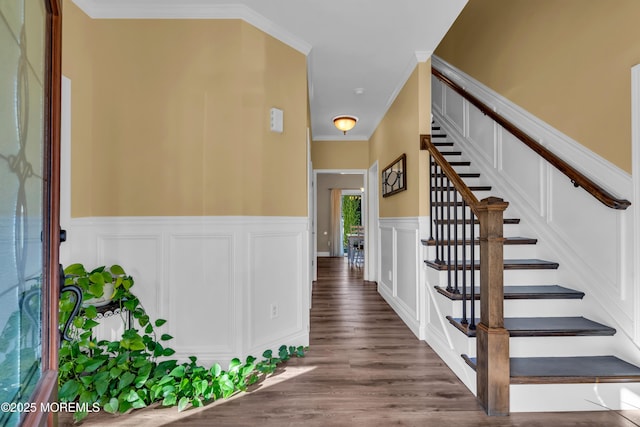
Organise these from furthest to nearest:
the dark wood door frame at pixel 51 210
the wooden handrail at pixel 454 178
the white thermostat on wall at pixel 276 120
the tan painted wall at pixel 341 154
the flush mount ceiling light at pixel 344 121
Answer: the tan painted wall at pixel 341 154 → the flush mount ceiling light at pixel 344 121 → the white thermostat on wall at pixel 276 120 → the wooden handrail at pixel 454 178 → the dark wood door frame at pixel 51 210

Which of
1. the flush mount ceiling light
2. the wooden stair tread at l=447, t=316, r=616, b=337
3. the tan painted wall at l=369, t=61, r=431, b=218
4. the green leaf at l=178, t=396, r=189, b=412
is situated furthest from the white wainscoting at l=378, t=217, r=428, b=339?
the green leaf at l=178, t=396, r=189, b=412

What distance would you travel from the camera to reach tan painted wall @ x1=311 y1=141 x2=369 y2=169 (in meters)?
5.80

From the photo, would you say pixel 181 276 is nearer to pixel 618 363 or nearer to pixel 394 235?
pixel 394 235

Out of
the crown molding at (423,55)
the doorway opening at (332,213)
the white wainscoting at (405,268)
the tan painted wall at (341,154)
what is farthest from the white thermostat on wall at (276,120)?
the doorway opening at (332,213)

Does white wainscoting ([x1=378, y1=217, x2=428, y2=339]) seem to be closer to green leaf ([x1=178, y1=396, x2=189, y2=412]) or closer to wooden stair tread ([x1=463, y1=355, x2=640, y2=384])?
wooden stair tread ([x1=463, y1=355, x2=640, y2=384])

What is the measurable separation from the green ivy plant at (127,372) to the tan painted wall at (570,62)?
281 centimetres

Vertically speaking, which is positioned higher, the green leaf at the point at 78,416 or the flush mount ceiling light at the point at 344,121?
the flush mount ceiling light at the point at 344,121

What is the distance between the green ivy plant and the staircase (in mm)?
1494

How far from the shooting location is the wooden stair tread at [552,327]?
6.54 feet

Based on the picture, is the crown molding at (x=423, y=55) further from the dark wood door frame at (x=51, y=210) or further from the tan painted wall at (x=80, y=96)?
the dark wood door frame at (x=51, y=210)

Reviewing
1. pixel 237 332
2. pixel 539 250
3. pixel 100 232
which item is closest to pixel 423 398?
pixel 237 332

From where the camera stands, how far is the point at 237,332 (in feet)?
7.68

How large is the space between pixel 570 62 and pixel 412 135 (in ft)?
4.21

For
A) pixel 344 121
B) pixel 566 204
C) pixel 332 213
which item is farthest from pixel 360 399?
pixel 332 213
